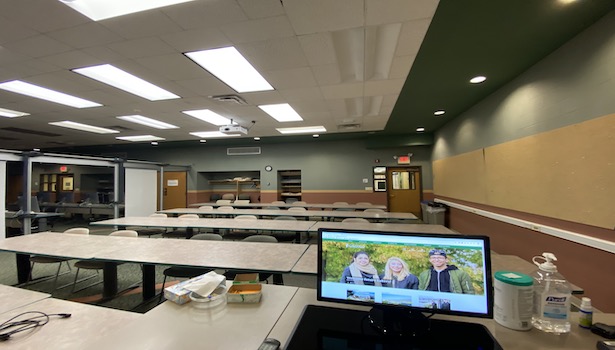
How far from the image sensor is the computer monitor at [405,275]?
101 cm

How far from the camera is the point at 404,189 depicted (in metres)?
8.41

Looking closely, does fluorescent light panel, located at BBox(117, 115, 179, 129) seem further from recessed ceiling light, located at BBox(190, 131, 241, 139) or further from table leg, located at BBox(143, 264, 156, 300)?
table leg, located at BBox(143, 264, 156, 300)

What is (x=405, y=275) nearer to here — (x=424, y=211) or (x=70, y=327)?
(x=70, y=327)

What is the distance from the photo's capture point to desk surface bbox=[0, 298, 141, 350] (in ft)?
3.35

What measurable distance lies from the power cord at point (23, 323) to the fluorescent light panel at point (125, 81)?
2.97 m

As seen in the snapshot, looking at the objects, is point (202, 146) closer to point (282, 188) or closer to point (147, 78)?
point (282, 188)

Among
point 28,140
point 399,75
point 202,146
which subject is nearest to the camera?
point 399,75

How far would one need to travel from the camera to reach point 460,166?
5371mm

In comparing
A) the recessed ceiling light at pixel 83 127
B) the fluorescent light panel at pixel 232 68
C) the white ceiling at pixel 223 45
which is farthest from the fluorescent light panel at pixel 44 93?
the fluorescent light panel at pixel 232 68

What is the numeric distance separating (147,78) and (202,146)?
6458 millimetres

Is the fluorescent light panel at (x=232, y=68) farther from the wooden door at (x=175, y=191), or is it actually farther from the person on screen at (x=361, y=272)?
the wooden door at (x=175, y=191)

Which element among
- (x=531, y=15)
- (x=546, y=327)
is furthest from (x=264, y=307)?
(x=531, y=15)

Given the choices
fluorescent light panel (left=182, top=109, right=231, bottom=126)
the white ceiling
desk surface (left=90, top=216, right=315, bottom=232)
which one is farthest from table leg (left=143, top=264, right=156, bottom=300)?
fluorescent light panel (left=182, top=109, right=231, bottom=126)

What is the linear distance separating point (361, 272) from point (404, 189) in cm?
793
